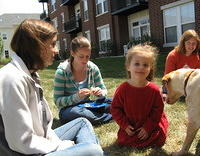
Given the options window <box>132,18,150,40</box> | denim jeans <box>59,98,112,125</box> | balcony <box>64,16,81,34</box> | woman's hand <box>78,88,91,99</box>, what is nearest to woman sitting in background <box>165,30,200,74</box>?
denim jeans <box>59,98,112,125</box>

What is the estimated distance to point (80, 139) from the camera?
2.95 m

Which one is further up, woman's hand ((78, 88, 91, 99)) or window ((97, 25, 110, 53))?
window ((97, 25, 110, 53))

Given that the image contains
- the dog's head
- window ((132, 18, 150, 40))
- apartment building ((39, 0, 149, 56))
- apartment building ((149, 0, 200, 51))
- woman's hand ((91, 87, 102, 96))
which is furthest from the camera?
apartment building ((39, 0, 149, 56))

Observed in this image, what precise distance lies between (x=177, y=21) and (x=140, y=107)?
13.7m

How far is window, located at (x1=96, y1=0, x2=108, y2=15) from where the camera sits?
2441 cm

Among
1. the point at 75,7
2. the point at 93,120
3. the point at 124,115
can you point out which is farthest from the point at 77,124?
the point at 75,7

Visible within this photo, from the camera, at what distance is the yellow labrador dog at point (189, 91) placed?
3.21 m

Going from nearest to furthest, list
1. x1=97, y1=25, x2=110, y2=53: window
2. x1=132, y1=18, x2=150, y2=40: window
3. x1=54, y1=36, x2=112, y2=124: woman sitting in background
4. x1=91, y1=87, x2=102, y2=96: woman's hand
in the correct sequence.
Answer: x1=91, y1=87, x2=102, y2=96: woman's hand
x1=54, y1=36, x2=112, y2=124: woman sitting in background
x1=132, y1=18, x2=150, y2=40: window
x1=97, y1=25, x2=110, y2=53: window

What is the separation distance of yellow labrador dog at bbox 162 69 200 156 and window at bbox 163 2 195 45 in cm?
1276

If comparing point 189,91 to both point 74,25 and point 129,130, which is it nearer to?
point 129,130

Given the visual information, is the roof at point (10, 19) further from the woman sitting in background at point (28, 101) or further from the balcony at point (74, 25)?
the woman sitting in background at point (28, 101)

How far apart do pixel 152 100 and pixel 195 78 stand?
0.67 meters

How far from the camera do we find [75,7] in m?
33.2

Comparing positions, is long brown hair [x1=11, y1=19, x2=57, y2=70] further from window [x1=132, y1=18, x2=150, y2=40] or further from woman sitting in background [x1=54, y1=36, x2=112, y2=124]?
window [x1=132, y1=18, x2=150, y2=40]
